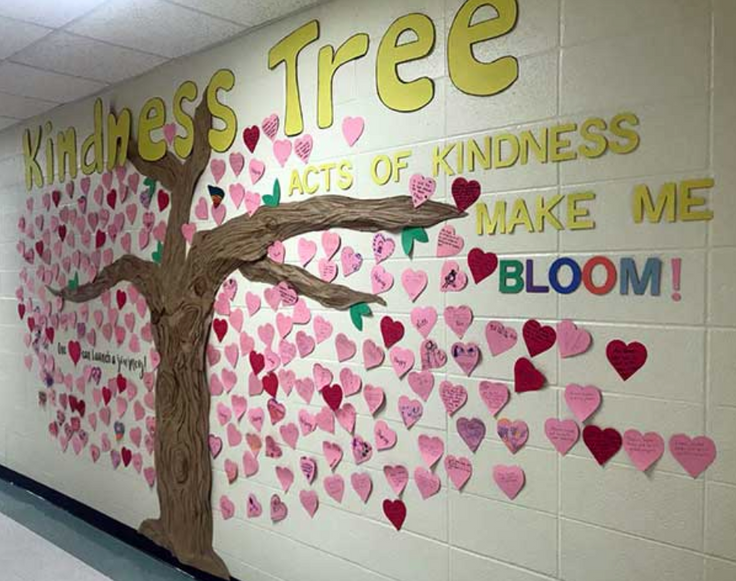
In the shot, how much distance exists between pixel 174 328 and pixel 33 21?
57.7 inches

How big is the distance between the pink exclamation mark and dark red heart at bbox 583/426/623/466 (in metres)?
0.41

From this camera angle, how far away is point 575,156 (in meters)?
1.79

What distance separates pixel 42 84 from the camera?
3.46 meters

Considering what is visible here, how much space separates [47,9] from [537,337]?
7.49 ft

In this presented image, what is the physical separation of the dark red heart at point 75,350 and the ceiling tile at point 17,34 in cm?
169

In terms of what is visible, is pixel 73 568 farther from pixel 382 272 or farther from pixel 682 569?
pixel 682 569

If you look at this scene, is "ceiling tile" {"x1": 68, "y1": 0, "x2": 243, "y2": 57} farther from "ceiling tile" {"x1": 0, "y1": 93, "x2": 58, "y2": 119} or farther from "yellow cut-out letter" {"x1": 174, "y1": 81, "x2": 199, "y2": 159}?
"ceiling tile" {"x1": 0, "y1": 93, "x2": 58, "y2": 119}

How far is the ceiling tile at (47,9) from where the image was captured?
96.3 inches

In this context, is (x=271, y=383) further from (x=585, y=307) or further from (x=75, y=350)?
(x=75, y=350)

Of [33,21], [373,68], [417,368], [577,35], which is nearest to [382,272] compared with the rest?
[417,368]

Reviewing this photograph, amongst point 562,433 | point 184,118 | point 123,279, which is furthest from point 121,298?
point 562,433

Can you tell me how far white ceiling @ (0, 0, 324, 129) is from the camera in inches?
97.5

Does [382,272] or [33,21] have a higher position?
[33,21]

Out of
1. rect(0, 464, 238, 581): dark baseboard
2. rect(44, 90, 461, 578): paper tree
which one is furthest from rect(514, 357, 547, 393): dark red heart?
rect(0, 464, 238, 581): dark baseboard
